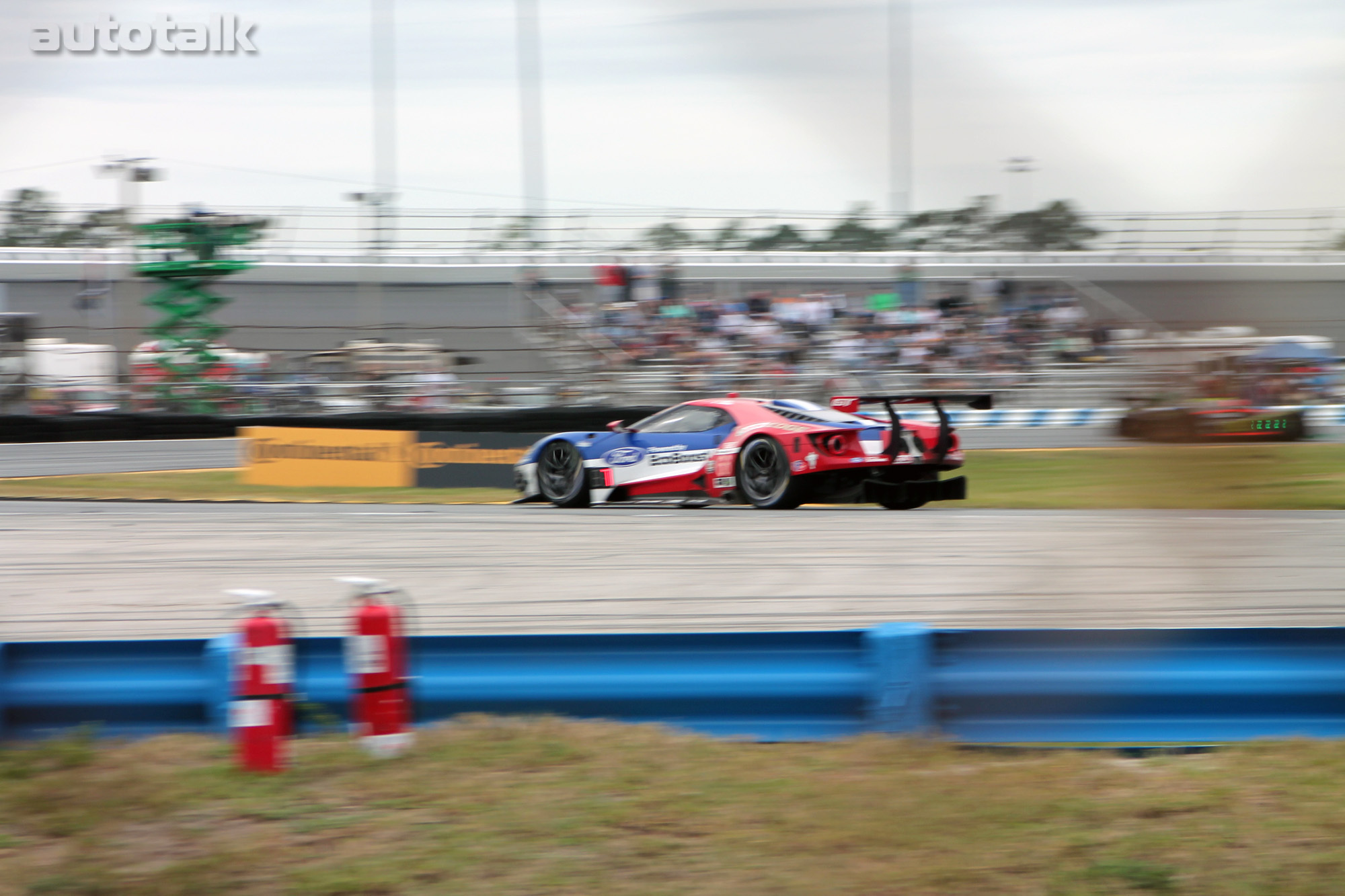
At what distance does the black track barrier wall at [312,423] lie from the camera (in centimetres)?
1584

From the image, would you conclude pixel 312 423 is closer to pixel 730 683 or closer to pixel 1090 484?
pixel 730 683

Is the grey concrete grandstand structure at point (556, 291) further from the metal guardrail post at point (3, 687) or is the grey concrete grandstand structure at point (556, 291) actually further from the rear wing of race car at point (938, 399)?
the metal guardrail post at point (3, 687)

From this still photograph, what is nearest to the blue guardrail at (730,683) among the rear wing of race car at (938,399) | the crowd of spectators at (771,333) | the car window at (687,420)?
the rear wing of race car at (938,399)

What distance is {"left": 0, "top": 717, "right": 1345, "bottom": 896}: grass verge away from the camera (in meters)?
2.52

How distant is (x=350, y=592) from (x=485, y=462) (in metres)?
7.21

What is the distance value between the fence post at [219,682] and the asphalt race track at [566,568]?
4.72 ft

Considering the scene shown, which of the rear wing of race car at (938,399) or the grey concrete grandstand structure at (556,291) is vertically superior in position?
the grey concrete grandstand structure at (556,291)

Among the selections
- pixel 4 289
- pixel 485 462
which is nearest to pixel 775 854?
pixel 485 462

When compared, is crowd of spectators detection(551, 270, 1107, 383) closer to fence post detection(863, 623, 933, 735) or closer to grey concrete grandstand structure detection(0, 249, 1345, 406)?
grey concrete grandstand structure detection(0, 249, 1345, 406)

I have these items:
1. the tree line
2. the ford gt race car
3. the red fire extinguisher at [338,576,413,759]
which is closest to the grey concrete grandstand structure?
the tree line

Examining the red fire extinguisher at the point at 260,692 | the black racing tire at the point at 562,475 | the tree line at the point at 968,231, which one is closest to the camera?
the tree line at the point at 968,231

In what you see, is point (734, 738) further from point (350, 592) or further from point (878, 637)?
point (350, 592)

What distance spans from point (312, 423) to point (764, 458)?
8.91m

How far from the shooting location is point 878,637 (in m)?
3.64
